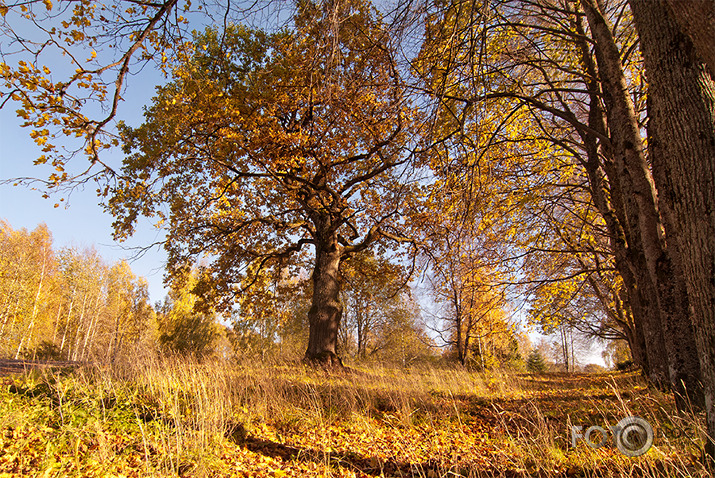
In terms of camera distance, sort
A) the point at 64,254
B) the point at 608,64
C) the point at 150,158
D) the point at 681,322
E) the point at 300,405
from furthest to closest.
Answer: the point at 64,254 < the point at 150,158 < the point at 300,405 < the point at 608,64 < the point at 681,322

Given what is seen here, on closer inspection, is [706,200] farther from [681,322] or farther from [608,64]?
[608,64]

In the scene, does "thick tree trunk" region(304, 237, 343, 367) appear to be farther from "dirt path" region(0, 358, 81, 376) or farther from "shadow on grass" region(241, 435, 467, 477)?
"dirt path" region(0, 358, 81, 376)

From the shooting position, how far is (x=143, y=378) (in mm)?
4824

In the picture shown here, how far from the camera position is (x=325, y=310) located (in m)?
9.52

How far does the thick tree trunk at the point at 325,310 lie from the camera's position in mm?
9055

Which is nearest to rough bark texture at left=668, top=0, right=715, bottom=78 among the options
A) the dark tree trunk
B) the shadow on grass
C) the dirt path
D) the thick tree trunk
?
the dark tree trunk

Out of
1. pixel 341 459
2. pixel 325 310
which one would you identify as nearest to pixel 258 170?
pixel 325 310

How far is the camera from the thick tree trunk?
9055mm

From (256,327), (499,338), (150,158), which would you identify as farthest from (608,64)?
(256,327)

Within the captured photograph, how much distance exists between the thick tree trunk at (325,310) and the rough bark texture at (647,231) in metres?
6.73

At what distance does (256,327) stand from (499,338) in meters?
18.6

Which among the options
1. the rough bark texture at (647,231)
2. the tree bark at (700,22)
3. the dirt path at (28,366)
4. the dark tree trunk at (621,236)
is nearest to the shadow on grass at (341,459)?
the rough bark texture at (647,231)

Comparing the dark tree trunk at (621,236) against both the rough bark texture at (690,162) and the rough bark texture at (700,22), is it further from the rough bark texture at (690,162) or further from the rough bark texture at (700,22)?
the rough bark texture at (700,22)

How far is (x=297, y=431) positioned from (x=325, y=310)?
5226 millimetres
